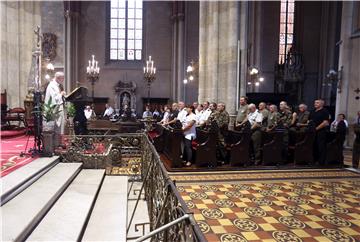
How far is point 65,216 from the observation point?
11.4 feet

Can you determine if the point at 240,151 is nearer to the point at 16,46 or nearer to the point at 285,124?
the point at 285,124

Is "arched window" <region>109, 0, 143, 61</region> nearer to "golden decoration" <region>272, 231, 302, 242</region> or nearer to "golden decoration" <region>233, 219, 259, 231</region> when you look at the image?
"golden decoration" <region>233, 219, 259, 231</region>

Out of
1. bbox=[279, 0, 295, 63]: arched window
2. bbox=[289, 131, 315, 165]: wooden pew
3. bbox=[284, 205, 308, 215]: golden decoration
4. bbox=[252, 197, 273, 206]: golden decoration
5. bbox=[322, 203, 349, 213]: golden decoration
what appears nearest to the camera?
bbox=[284, 205, 308, 215]: golden decoration

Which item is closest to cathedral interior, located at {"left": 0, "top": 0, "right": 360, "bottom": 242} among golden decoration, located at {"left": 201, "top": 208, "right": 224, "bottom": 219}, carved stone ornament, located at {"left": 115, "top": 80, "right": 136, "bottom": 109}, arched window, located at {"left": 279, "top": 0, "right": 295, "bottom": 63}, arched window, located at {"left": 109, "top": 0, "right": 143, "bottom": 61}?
golden decoration, located at {"left": 201, "top": 208, "right": 224, "bottom": 219}

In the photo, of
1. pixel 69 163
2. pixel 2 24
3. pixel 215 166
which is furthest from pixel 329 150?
pixel 2 24

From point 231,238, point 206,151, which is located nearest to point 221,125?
point 206,151

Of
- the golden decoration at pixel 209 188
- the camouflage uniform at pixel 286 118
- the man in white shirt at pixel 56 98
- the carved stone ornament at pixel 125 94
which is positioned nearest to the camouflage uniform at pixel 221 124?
the camouflage uniform at pixel 286 118

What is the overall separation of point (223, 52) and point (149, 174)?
278 inches

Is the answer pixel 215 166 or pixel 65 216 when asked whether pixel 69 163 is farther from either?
pixel 215 166

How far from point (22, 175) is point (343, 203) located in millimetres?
5298

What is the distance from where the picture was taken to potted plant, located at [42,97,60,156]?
19.3 feet

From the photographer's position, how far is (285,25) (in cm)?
2286

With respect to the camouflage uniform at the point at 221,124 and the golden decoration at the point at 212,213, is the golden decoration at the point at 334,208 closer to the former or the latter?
the golden decoration at the point at 212,213

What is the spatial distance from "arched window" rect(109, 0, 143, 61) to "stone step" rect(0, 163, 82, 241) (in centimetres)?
1998
